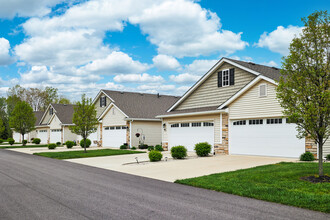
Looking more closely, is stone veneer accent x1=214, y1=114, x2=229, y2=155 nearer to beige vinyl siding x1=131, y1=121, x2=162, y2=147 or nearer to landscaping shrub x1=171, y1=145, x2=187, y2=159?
landscaping shrub x1=171, y1=145, x2=187, y2=159

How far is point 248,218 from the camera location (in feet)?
19.6

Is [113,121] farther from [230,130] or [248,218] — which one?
[248,218]

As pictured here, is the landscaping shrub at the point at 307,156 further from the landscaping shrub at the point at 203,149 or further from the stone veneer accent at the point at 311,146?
the landscaping shrub at the point at 203,149

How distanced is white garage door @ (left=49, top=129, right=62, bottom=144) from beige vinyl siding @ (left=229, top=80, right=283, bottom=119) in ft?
95.6

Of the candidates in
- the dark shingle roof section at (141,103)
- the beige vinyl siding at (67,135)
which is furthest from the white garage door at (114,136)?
the beige vinyl siding at (67,135)

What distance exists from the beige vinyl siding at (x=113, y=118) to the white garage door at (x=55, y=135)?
39.5 feet

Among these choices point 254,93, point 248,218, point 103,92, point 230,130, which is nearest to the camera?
point 248,218

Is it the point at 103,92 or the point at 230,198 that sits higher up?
A: the point at 103,92

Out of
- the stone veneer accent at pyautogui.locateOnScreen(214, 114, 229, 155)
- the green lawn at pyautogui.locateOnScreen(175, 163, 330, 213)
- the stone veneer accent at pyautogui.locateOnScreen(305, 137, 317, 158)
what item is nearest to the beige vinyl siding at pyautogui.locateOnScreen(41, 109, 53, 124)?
the stone veneer accent at pyautogui.locateOnScreen(214, 114, 229, 155)

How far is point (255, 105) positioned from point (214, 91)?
4.62 m

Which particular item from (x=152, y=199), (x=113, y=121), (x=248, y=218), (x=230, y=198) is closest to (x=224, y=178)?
(x=230, y=198)

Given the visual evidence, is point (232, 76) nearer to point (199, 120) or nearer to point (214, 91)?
point (214, 91)

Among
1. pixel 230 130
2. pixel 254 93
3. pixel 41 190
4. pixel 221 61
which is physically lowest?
pixel 41 190

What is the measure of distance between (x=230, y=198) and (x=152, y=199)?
2050 mm
